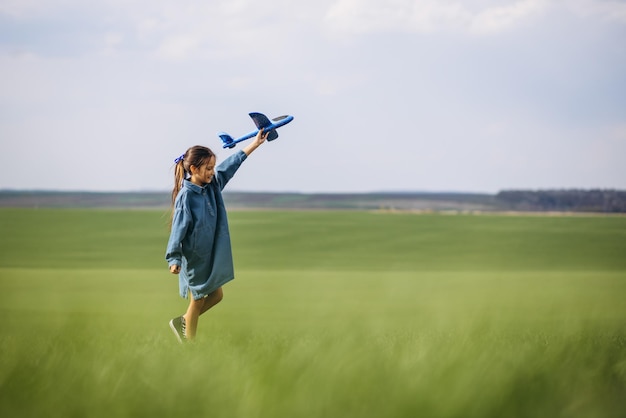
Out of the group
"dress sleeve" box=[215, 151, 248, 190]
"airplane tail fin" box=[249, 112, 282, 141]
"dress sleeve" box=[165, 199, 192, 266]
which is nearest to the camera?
"dress sleeve" box=[165, 199, 192, 266]

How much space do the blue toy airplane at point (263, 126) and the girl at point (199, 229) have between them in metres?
0.06

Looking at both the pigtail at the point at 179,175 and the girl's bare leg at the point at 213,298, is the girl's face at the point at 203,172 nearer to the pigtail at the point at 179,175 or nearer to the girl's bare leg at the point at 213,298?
the pigtail at the point at 179,175

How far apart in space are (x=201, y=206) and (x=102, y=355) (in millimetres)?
1433

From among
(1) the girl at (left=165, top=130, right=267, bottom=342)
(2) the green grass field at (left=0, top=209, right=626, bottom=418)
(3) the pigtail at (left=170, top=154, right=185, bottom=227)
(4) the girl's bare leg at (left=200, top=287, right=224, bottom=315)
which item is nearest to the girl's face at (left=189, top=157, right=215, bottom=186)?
(1) the girl at (left=165, top=130, right=267, bottom=342)

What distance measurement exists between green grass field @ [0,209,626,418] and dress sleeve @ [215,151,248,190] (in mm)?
1087

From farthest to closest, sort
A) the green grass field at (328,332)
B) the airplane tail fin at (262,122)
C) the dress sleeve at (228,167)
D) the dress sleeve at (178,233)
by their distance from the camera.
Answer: the dress sleeve at (228,167), the airplane tail fin at (262,122), the dress sleeve at (178,233), the green grass field at (328,332)

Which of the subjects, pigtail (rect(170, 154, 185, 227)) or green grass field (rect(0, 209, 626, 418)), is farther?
pigtail (rect(170, 154, 185, 227))

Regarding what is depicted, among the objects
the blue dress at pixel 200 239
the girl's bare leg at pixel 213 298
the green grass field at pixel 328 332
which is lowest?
the green grass field at pixel 328 332

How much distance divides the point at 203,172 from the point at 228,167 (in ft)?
1.00

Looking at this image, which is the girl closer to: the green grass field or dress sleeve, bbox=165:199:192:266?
dress sleeve, bbox=165:199:192:266

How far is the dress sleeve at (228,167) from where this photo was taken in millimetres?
5297

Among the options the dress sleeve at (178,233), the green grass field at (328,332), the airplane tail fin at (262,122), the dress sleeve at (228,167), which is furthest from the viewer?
the dress sleeve at (228,167)

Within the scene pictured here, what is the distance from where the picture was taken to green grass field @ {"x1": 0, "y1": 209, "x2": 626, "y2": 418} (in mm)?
3285

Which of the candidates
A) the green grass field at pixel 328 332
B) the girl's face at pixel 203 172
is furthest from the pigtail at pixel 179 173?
the green grass field at pixel 328 332
